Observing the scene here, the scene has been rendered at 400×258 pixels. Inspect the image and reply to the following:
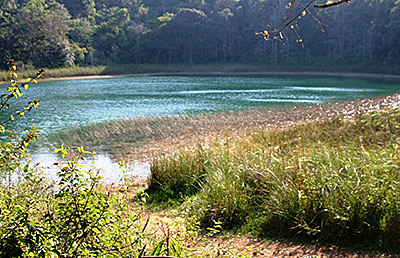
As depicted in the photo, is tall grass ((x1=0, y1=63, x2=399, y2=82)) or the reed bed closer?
the reed bed

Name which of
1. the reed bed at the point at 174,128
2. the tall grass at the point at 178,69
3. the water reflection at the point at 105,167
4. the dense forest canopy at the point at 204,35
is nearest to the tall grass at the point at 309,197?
the water reflection at the point at 105,167

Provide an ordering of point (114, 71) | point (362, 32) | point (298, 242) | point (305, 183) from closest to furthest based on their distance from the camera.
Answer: point (298, 242)
point (305, 183)
point (362, 32)
point (114, 71)

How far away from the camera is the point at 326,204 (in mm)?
3996

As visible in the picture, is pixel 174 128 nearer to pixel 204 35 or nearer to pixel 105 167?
pixel 105 167

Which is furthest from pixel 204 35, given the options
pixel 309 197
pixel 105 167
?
pixel 309 197

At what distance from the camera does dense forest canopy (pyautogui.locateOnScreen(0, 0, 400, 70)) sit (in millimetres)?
53344

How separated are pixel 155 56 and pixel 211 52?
33.9 ft

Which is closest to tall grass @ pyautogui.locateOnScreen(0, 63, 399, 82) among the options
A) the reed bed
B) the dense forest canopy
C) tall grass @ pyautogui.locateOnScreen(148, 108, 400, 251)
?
the dense forest canopy

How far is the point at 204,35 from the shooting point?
6750 cm

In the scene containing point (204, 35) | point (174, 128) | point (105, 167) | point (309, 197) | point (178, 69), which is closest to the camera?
point (309, 197)

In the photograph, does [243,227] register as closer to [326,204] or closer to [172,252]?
[326,204]

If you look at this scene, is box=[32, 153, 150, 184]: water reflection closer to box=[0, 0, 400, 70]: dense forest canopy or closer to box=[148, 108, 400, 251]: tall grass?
box=[148, 108, 400, 251]: tall grass

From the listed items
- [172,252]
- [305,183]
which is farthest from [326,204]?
[172,252]

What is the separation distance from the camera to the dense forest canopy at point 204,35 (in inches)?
2100
